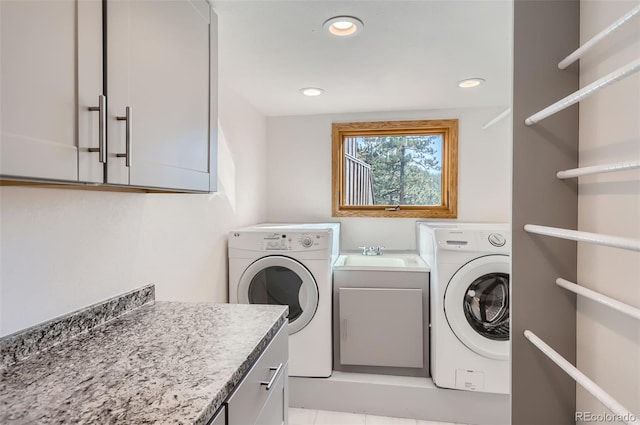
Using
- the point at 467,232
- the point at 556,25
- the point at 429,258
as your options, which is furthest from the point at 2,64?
the point at 429,258

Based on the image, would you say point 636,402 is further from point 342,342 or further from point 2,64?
point 342,342

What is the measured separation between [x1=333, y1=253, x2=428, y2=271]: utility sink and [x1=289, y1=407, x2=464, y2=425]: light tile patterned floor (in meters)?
0.95

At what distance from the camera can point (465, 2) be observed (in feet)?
4.43

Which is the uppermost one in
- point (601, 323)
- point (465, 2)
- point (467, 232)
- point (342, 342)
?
point (465, 2)

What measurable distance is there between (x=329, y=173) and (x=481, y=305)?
170 cm

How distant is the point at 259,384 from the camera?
101cm

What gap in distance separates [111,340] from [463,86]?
8.09ft

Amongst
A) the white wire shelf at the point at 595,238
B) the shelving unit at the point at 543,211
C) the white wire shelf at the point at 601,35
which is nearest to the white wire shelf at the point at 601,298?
the shelving unit at the point at 543,211

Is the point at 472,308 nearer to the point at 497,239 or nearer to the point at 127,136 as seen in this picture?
the point at 497,239

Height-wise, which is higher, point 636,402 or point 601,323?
point 601,323

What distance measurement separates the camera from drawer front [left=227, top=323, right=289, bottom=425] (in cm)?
85

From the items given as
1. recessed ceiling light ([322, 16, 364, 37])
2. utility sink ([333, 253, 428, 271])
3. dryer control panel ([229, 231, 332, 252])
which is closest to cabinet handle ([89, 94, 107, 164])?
recessed ceiling light ([322, 16, 364, 37])

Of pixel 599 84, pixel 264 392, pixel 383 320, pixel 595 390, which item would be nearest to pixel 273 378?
pixel 264 392

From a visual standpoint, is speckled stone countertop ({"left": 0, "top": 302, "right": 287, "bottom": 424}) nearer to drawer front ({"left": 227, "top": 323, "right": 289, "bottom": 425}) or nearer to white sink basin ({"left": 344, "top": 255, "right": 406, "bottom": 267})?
drawer front ({"left": 227, "top": 323, "right": 289, "bottom": 425})
